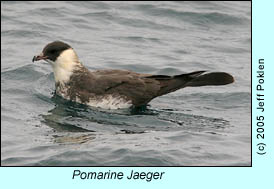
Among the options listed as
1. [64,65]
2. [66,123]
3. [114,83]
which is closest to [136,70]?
[64,65]

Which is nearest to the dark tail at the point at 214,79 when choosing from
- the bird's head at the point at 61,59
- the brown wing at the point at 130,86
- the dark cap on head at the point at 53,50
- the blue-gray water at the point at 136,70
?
the blue-gray water at the point at 136,70

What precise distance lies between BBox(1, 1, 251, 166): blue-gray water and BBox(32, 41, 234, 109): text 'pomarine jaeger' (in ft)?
0.74

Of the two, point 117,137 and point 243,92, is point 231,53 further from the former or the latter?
point 117,137

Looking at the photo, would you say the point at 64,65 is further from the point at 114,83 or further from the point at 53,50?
the point at 114,83

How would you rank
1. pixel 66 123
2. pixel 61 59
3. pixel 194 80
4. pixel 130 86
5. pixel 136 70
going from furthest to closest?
pixel 136 70
pixel 61 59
pixel 194 80
pixel 130 86
pixel 66 123

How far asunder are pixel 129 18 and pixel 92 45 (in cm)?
229

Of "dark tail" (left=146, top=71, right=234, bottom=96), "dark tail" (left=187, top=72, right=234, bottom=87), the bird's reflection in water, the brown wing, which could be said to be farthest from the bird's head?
"dark tail" (left=187, top=72, right=234, bottom=87)

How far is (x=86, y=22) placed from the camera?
681 inches

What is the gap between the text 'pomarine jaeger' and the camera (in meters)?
12.0

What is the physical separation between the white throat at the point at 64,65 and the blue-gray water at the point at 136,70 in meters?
0.38

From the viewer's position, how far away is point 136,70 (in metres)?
14.4

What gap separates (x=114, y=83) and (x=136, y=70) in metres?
2.47

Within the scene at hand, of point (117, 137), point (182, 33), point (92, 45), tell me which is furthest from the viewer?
point (182, 33)

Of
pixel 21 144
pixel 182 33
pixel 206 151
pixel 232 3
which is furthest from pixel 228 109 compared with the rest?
pixel 232 3
